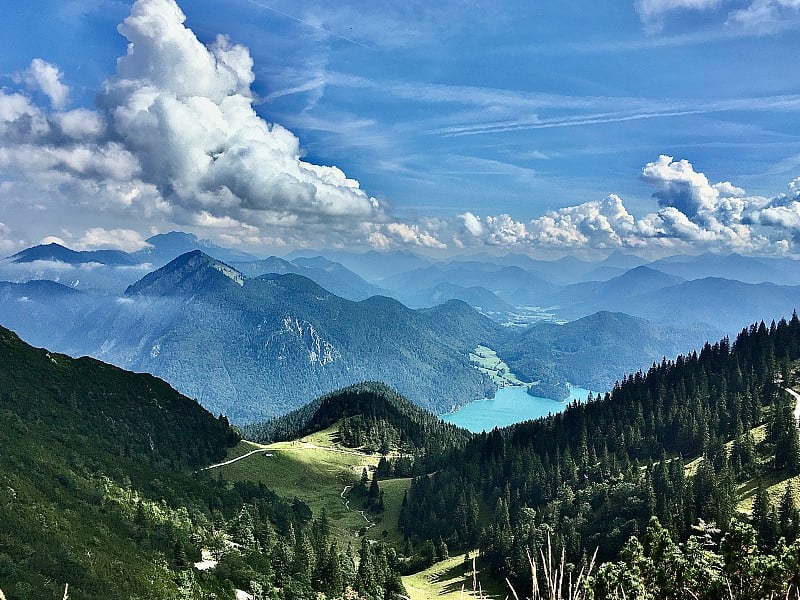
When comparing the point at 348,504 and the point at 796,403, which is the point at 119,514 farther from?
the point at 796,403

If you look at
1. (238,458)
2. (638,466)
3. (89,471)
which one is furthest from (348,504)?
(89,471)

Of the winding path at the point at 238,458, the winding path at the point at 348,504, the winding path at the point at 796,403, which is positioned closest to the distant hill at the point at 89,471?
the winding path at the point at 238,458

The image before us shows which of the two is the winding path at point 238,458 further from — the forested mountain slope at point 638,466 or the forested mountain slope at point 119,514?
the forested mountain slope at point 638,466

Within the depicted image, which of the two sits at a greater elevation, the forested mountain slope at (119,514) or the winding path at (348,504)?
the forested mountain slope at (119,514)

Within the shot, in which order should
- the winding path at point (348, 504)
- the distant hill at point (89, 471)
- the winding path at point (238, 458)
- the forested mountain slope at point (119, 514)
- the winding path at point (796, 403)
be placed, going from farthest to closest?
the winding path at point (238, 458) < the winding path at point (348, 504) < the winding path at point (796, 403) < the forested mountain slope at point (119, 514) < the distant hill at point (89, 471)

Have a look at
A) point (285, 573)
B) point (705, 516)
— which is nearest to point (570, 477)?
point (705, 516)

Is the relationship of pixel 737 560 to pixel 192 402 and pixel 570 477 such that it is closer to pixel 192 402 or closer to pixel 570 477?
pixel 570 477

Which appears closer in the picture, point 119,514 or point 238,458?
point 119,514

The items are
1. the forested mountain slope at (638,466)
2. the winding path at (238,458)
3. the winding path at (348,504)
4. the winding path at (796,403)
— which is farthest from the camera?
the winding path at (238,458)

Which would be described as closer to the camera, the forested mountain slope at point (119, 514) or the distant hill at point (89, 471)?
the distant hill at point (89, 471)

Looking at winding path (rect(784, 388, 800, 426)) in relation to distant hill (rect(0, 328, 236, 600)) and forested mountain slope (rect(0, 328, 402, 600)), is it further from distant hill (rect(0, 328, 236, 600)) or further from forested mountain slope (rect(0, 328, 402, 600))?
distant hill (rect(0, 328, 236, 600))

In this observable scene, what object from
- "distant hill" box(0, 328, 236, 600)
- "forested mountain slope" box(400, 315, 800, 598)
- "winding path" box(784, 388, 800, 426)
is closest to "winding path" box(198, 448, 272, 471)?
"distant hill" box(0, 328, 236, 600)
